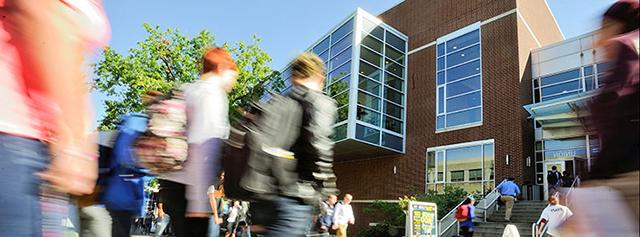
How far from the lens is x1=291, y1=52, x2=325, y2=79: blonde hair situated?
260 centimetres

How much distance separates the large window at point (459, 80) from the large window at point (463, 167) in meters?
1.11

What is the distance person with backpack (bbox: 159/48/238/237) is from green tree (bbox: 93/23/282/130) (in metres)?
19.2

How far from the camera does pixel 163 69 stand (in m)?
23.5

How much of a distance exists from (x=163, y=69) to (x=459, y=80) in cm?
1455

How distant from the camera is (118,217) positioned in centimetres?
278

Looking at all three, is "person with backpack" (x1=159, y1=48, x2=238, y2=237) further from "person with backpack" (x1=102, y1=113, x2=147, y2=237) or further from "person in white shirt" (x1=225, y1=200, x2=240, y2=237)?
"person in white shirt" (x1=225, y1=200, x2=240, y2=237)

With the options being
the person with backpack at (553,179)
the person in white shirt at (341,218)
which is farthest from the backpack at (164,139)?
the person with backpack at (553,179)

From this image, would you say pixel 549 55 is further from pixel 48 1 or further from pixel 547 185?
pixel 48 1

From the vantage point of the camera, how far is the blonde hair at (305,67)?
2602mm

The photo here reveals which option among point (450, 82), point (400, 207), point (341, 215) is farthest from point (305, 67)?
point (450, 82)

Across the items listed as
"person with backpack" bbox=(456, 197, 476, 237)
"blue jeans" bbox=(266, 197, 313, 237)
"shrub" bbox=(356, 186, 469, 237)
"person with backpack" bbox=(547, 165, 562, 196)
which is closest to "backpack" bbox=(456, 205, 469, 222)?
"person with backpack" bbox=(456, 197, 476, 237)

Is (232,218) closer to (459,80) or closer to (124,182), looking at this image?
(124,182)

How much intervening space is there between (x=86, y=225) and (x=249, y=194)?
4.03 ft

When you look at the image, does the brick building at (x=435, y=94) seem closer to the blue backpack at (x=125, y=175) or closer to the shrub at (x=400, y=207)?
the shrub at (x=400, y=207)
